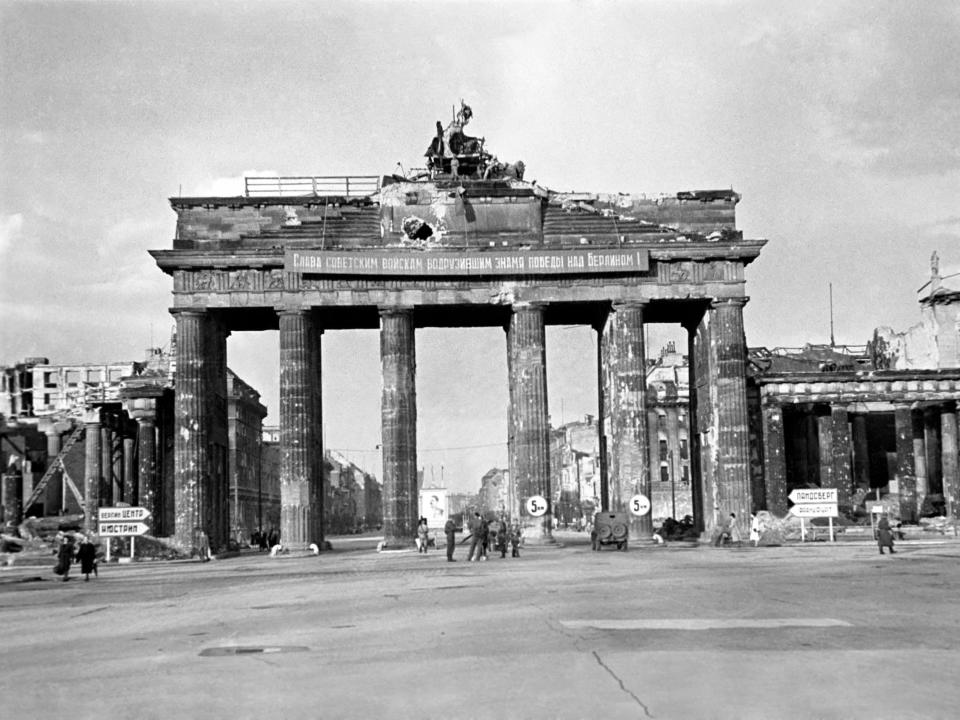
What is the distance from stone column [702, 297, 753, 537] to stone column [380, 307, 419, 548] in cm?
1410

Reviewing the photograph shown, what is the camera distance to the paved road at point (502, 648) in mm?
10539

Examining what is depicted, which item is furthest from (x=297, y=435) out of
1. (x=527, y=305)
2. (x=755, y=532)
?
(x=755, y=532)

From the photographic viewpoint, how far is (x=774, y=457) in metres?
68.1

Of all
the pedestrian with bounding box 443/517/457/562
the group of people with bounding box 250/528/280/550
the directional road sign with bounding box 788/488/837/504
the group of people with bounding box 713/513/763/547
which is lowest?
the group of people with bounding box 250/528/280/550

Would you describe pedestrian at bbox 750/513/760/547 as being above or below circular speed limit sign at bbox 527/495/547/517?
below

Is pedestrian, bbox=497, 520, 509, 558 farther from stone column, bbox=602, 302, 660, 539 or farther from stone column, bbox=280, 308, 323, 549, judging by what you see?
stone column, bbox=280, 308, 323, 549

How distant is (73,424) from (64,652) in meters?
83.7

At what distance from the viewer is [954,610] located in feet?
62.0

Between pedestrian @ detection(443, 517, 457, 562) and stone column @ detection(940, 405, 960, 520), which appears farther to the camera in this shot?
stone column @ detection(940, 405, 960, 520)

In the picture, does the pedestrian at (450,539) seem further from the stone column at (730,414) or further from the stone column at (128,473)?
the stone column at (128,473)

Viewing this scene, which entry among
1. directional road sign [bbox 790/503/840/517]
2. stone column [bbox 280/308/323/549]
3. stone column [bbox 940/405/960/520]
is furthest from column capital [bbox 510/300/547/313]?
stone column [bbox 940/405/960/520]

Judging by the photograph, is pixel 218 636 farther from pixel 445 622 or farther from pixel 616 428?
pixel 616 428

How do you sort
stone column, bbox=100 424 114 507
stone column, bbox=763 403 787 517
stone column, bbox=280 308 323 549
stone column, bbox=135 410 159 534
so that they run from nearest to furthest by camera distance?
1. stone column, bbox=280 308 323 549
2. stone column, bbox=135 410 159 534
3. stone column, bbox=763 403 787 517
4. stone column, bbox=100 424 114 507

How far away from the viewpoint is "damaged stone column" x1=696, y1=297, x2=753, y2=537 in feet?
173
